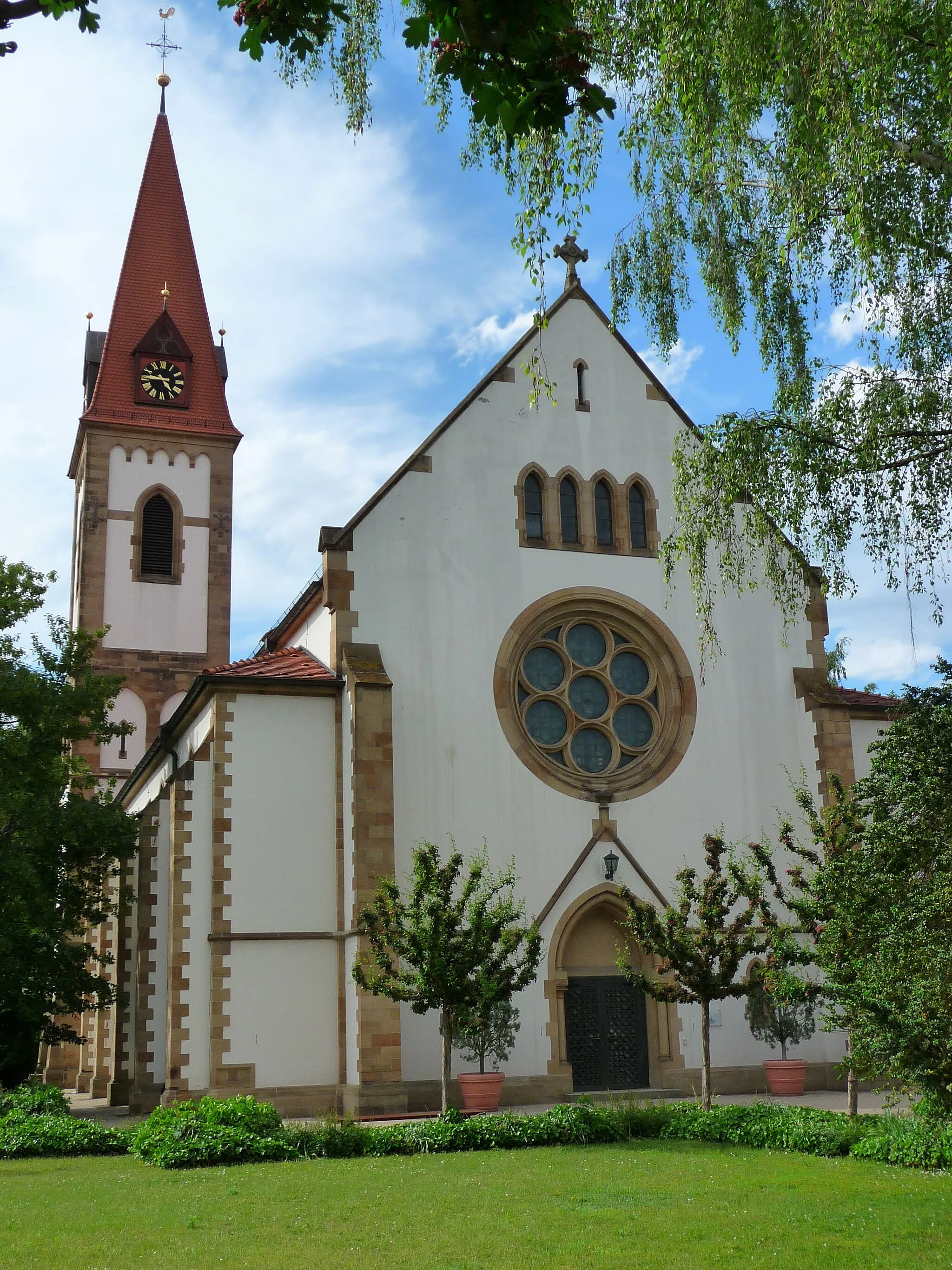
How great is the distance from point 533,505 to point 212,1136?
13626 millimetres

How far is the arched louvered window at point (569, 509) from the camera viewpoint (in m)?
25.9

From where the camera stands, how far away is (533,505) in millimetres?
25812

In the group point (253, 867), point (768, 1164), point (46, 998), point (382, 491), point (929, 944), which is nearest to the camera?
point (929, 944)

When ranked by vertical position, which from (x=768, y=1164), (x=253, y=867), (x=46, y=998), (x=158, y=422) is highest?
(x=158, y=422)

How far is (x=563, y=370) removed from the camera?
26562 mm

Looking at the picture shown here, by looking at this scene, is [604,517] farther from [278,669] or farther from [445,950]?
[445,950]

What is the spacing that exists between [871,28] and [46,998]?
22035mm

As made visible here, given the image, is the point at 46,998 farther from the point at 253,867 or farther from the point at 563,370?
the point at 563,370

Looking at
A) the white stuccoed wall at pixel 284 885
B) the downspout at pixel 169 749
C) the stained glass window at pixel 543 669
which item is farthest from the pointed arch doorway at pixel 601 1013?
the downspout at pixel 169 749

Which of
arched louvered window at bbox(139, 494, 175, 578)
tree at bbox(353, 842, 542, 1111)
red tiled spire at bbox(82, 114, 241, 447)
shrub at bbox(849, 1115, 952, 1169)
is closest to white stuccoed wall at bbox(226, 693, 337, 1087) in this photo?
tree at bbox(353, 842, 542, 1111)

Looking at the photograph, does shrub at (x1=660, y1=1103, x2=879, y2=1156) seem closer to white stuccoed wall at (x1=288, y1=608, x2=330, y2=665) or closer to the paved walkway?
the paved walkway

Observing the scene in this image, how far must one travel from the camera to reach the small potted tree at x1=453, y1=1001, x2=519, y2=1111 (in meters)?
21.5

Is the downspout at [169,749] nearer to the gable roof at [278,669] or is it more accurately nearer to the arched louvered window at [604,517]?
the gable roof at [278,669]

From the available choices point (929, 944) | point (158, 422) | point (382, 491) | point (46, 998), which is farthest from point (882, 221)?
point (158, 422)
